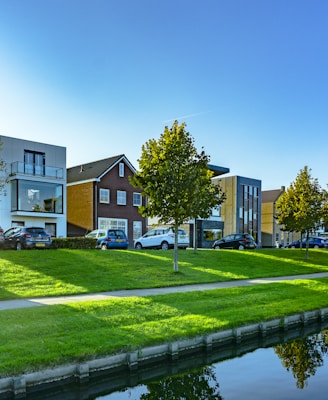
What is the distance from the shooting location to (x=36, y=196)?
34.7m

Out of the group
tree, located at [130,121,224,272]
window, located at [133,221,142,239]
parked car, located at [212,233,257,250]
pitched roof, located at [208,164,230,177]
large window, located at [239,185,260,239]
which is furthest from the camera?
large window, located at [239,185,260,239]

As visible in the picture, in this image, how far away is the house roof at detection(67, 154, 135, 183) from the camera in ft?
128

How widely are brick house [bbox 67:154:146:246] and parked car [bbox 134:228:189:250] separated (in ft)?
29.1

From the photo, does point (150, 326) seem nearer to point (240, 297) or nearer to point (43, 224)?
point (240, 297)

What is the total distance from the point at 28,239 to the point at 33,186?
12.9 m

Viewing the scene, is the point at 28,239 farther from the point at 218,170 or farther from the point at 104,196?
the point at 218,170

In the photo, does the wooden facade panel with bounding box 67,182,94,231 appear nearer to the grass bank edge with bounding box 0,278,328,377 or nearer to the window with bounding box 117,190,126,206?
the window with bounding box 117,190,126,206

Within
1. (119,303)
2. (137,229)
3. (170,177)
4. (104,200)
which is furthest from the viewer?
(137,229)

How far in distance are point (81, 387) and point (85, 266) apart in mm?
11431

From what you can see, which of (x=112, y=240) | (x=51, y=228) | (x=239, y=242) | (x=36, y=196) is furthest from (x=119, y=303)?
(x=51, y=228)

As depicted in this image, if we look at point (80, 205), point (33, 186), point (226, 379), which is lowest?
point (226, 379)

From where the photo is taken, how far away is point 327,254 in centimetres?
3378

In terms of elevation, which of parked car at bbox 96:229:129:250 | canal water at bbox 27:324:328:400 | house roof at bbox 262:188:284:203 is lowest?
canal water at bbox 27:324:328:400

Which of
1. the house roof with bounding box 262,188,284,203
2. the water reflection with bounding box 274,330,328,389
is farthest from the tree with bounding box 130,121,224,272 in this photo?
the house roof with bounding box 262,188,284,203
